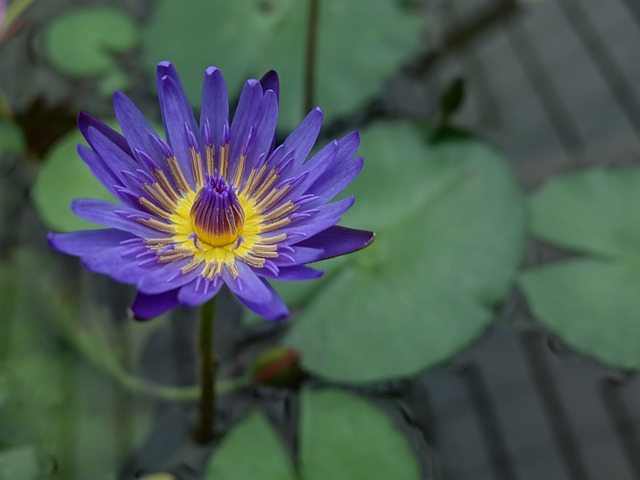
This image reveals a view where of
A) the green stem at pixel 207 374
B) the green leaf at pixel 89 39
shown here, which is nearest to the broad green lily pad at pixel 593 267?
the green stem at pixel 207 374

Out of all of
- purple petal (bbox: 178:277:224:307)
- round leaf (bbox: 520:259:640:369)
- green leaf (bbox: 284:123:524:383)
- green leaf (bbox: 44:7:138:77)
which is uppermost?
green leaf (bbox: 44:7:138:77)

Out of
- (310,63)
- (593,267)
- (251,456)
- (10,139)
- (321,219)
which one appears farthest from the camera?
(10,139)

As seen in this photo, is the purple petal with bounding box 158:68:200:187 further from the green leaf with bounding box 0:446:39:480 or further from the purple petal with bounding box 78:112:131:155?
the green leaf with bounding box 0:446:39:480

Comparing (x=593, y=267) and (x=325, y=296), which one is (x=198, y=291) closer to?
(x=325, y=296)

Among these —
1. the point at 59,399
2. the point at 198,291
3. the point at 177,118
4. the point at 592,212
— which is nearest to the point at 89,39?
the point at 59,399

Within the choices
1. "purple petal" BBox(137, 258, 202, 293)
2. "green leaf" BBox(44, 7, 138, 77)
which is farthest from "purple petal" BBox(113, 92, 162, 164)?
"green leaf" BBox(44, 7, 138, 77)

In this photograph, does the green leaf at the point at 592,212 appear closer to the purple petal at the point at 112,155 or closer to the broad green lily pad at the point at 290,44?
the broad green lily pad at the point at 290,44
